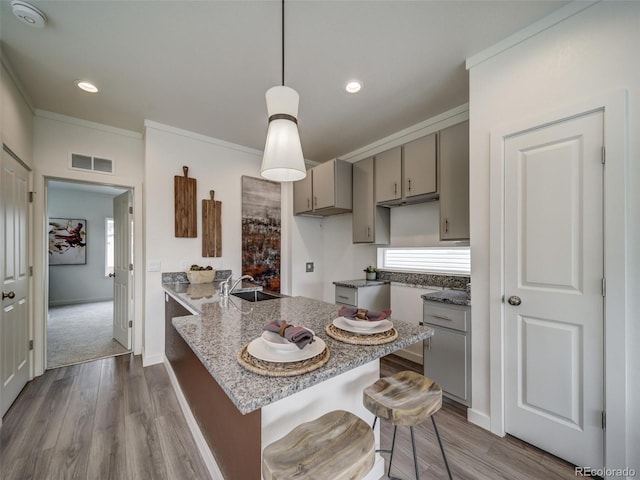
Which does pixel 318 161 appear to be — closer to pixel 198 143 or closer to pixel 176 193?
pixel 198 143

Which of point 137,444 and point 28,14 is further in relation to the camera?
point 137,444

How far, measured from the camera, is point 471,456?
168cm

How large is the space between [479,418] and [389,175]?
2.34 metres

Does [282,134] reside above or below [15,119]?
below

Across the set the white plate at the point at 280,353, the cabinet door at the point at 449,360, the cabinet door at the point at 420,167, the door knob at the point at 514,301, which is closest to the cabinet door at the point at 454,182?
the cabinet door at the point at 420,167

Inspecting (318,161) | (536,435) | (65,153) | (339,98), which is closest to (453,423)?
(536,435)

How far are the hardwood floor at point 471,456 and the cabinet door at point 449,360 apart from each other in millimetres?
255

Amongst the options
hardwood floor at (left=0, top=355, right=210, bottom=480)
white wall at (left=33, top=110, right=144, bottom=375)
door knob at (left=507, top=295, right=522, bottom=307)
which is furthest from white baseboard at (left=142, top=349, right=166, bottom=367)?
door knob at (left=507, top=295, right=522, bottom=307)

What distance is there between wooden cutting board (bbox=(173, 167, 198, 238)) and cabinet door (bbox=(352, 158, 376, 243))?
1.98 meters

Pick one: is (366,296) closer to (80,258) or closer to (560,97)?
(560,97)

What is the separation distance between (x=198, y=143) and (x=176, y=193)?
0.71 meters

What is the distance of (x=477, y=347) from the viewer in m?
2.00

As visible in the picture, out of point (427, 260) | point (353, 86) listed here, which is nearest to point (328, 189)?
point (353, 86)

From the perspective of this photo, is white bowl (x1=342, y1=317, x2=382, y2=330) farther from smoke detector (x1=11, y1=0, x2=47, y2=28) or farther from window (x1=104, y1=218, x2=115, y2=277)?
window (x1=104, y1=218, x2=115, y2=277)
